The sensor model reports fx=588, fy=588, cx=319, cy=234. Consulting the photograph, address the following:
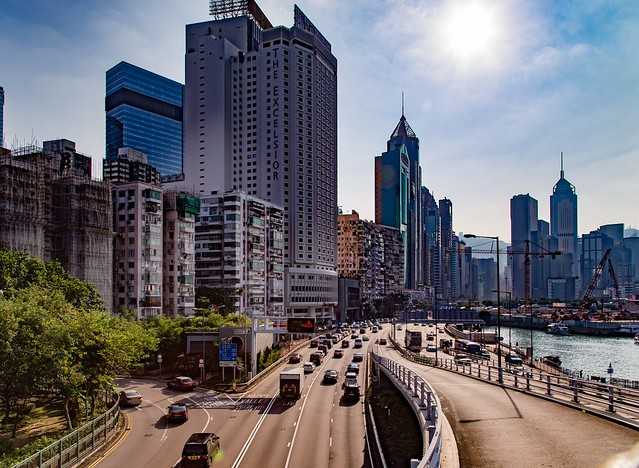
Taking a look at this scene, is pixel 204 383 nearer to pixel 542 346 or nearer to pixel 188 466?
pixel 188 466

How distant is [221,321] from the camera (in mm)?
77938

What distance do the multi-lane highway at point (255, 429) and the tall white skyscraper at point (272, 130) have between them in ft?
397

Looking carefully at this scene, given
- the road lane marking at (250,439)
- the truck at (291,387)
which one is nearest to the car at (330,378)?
the truck at (291,387)

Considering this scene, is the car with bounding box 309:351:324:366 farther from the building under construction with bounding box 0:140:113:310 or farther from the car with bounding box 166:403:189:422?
the car with bounding box 166:403:189:422

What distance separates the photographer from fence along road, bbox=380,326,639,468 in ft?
54.0

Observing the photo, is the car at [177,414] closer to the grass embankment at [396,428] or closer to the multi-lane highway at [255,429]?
the multi-lane highway at [255,429]

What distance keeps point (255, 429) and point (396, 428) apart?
37.7 feet

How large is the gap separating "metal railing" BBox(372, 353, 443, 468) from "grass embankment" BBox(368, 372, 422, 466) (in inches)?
40.1

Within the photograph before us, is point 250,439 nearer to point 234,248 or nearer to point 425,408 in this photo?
point 425,408

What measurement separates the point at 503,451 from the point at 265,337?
60545 mm

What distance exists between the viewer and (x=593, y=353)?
145 m

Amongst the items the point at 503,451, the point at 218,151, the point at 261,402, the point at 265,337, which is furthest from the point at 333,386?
the point at 218,151

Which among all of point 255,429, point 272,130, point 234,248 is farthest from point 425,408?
point 272,130

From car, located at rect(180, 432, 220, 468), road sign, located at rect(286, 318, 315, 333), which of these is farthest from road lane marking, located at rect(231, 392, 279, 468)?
road sign, located at rect(286, 318, 315, 333)
